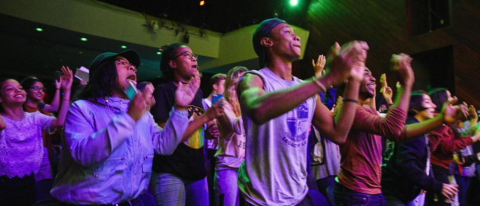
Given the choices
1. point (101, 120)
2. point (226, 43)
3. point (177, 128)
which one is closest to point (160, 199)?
point (177, 128)

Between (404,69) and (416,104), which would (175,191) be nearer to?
(404,69)

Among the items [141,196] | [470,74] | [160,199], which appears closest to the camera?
[141,196]

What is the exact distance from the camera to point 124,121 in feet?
4.91

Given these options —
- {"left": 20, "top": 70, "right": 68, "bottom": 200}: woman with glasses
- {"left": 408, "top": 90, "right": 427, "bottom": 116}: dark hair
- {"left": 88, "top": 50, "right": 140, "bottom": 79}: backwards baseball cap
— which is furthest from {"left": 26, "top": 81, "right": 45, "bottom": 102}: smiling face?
{"left": 408, "top": 90, "right": 427, "bottom": 116}: dark hair

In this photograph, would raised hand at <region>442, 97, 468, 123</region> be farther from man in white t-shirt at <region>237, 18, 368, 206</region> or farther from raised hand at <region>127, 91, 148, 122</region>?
raised hand at <region>127, 91, 148, 122</region>

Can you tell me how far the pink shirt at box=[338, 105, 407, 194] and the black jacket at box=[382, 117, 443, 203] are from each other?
0.45 m

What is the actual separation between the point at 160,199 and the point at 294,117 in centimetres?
129

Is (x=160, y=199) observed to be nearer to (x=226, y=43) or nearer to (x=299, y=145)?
(x=299, y=145)

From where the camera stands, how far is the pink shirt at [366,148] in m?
2.15

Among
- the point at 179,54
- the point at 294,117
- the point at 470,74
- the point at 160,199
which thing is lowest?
the point at 160,199

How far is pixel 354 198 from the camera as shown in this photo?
2.23 meters

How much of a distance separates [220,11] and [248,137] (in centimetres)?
1106

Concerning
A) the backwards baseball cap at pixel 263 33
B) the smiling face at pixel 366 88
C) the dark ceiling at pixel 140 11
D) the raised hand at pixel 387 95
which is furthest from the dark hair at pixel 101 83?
the dark ceiling at pixel 140 11

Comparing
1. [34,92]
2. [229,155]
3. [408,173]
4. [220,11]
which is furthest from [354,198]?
[220,11]
